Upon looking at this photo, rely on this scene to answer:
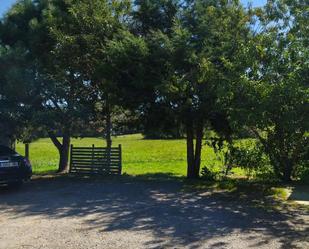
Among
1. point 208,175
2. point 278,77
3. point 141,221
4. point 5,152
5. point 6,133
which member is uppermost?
point 278,77

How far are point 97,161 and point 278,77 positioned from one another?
26.0 ft

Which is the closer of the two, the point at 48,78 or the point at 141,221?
the point at 141,221

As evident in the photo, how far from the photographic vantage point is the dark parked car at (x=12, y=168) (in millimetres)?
12531

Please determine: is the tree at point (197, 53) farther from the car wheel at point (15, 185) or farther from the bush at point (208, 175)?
the car wheel at point (15, 185)

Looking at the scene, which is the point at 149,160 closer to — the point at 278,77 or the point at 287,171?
the point at 287,171

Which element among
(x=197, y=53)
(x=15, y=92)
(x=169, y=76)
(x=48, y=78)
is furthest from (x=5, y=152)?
(x=197, y=53)

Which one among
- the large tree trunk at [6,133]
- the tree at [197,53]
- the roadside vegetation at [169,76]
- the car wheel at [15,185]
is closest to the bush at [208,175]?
the roadside vegetation at [169,76]

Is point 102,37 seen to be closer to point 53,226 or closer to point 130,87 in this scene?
point 130,87

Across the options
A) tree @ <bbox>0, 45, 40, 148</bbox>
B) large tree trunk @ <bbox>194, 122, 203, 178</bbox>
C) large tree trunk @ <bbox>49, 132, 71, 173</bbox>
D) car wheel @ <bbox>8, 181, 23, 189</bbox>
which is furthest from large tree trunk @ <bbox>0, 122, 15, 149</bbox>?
large tree trunk @ <bbox>194, 122, 203, 178</bbox>

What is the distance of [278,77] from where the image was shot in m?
11.0

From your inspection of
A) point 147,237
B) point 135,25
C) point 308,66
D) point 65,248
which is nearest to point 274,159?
point 308,66

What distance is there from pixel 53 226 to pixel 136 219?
1.56 m

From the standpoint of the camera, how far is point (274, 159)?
14.1 meters

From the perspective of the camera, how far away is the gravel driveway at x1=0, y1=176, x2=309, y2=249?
720cm
